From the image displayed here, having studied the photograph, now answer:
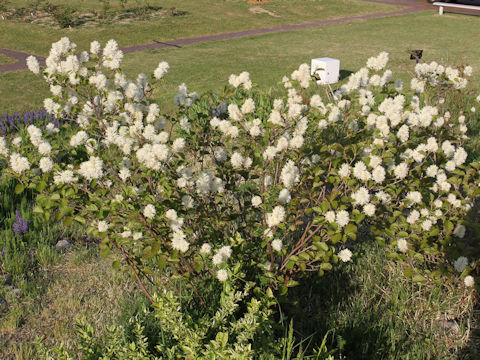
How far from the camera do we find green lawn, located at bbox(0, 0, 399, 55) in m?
15.7

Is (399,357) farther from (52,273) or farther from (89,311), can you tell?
(52,273)

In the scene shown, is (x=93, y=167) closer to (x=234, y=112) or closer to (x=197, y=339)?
(x=234, y=112)

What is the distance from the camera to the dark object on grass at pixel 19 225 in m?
3.92

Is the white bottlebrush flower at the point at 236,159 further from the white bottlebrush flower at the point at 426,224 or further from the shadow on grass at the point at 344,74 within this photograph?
the shadow on grass at the point at 344,74

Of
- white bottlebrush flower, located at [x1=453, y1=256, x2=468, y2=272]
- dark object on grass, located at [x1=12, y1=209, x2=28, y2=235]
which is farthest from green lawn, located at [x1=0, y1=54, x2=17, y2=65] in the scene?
white bottlebrush flower, located at [x1=453, y1=256, x2=468, y2=272]

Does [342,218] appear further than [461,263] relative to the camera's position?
No

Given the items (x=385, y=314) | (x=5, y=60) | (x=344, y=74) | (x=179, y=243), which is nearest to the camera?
(x=179, y=243)

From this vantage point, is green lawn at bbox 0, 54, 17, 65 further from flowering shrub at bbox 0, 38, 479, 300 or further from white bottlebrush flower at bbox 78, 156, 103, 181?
white bottlebrush flower at bbox 78, 156, 103, 181

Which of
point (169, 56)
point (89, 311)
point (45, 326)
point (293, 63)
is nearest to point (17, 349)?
point (45, 326)

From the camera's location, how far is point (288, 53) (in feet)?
42.6

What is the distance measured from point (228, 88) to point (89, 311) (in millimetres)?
1897

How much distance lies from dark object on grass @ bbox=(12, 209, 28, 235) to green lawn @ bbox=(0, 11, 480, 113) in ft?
14.4

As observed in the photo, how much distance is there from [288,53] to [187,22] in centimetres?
714

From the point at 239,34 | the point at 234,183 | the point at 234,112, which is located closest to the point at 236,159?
the point at 234,112
